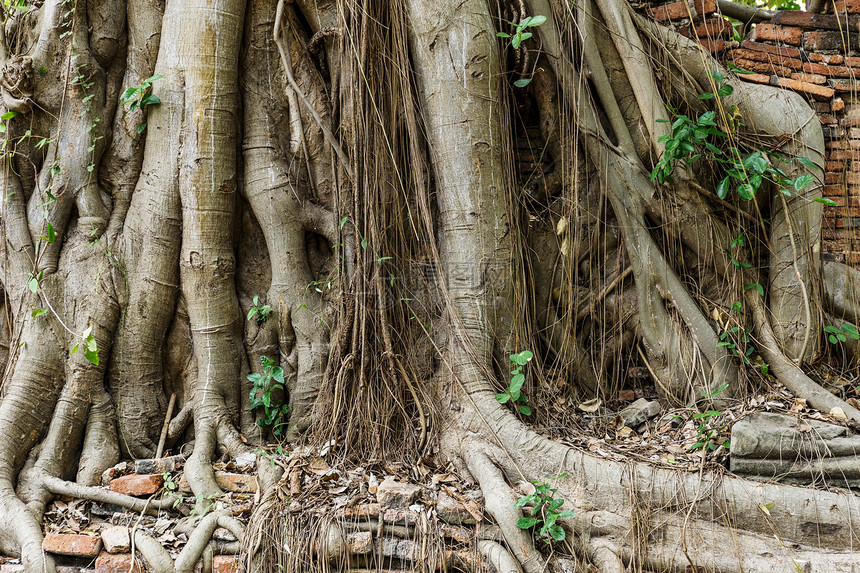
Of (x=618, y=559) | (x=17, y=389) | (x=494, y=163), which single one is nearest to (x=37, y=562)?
(x=17, y=389)

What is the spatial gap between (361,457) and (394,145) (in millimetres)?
1516

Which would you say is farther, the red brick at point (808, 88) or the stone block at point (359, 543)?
the red brick at point (808, 88)

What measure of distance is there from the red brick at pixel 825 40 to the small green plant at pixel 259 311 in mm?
3640

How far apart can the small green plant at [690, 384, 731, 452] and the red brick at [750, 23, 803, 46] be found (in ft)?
7.52

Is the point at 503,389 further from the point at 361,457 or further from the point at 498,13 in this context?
the point at 498,13

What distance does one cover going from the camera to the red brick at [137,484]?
2.89 m

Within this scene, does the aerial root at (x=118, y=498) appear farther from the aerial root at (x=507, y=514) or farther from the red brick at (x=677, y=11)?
the red brick at (x=677, y=11)

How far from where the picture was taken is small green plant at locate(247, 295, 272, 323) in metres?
3.23

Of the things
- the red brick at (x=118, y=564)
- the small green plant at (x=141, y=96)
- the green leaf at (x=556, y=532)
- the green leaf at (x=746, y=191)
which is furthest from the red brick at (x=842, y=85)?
the red brick at (x=118, y=564)

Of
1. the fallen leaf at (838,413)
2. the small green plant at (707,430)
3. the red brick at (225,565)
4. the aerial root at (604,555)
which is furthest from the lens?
the fallen leaf at (838,413)

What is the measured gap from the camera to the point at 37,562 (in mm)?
2557

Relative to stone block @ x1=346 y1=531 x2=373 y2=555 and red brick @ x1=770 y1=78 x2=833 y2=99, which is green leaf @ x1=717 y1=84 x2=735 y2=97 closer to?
red brick @ x1=770 y1=78 x2=833 y2=99

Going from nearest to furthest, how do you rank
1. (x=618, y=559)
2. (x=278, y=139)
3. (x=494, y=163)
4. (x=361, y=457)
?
(x=618, y=559)
(x=361, y=457)
(x=494, y=163)
(x=278, y=139)

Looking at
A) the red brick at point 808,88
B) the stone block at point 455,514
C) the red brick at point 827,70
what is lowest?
the stone block at point 455,514
